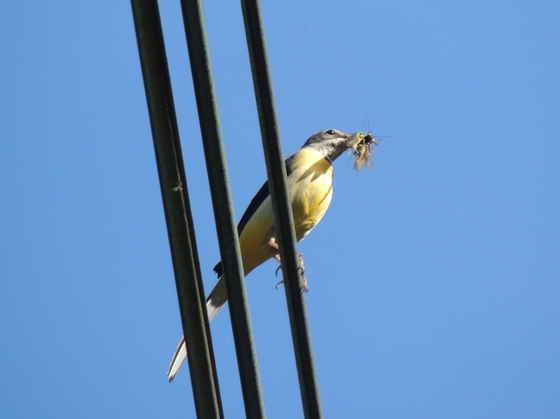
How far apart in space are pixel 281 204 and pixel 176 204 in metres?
0.36

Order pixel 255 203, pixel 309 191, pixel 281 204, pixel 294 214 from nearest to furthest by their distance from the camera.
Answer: pixel 281 204 < pixel 294 214 < pixel 309 191 < pixel 255 203

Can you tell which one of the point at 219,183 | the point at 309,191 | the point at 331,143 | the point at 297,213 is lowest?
the point at 297,213

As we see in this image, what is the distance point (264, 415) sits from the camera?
254cm

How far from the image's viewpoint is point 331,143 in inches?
314

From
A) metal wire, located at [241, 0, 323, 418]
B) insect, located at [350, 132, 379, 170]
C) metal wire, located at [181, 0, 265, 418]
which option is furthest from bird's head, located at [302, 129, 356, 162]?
metal wire, located at [181, 0, 265, 418]

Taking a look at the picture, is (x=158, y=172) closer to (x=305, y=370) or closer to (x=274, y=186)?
(x=274, y=186)

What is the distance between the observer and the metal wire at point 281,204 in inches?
101

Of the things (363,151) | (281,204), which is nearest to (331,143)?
(363,151)

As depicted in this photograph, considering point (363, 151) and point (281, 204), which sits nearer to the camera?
point (281, 204)

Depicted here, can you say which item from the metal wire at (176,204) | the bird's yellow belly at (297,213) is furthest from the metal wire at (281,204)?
the bird's yellow belly at (297,213)

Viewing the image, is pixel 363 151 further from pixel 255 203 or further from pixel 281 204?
pixel 281 204

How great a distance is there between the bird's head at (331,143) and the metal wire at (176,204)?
512cm

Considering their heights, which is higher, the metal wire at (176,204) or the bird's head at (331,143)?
the metal wire at (176,204)

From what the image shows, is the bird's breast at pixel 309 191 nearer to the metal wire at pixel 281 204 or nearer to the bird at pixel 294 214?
the bird at pixel 294 214
